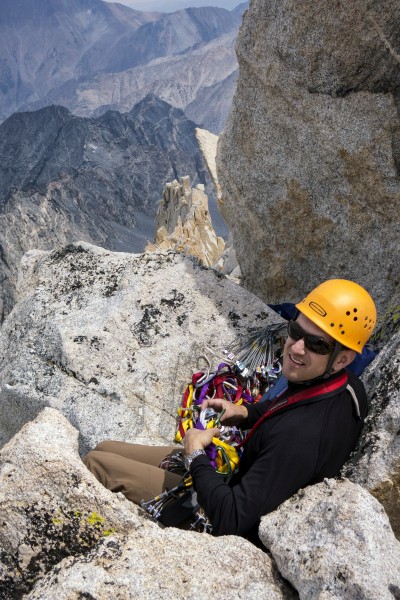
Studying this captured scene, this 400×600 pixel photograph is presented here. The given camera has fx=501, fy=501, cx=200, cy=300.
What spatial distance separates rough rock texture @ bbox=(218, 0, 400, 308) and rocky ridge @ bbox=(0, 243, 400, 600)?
1.38m

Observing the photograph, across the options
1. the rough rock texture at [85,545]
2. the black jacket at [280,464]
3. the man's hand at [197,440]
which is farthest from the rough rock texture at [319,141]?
the rough rock texture at [85,545]

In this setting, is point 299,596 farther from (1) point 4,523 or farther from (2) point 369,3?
(2) point 369,3

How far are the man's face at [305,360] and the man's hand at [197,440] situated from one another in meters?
0.85

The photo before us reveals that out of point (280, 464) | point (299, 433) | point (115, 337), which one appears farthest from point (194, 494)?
point (115, 337)

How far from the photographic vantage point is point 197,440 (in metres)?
4.11

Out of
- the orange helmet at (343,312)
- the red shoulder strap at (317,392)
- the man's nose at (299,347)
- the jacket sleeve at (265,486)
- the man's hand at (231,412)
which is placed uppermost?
the orange helmet at (343,312)

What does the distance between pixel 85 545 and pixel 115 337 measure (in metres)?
3.25

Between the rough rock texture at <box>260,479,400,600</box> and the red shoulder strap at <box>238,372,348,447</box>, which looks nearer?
the rough rock texture at <box>260,479,400,600</box>

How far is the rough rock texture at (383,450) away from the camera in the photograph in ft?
12.1

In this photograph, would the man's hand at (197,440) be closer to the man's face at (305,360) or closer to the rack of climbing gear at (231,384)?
the rack of climbing gear at (231,384)

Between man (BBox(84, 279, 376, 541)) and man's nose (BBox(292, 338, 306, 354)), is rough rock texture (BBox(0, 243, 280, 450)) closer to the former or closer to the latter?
man (BBox(84, 279, 376, 541))

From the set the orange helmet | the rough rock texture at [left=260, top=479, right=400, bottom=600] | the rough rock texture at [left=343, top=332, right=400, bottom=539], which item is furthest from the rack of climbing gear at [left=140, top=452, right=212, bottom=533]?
the orange helmet

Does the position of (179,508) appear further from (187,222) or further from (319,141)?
(187,222)

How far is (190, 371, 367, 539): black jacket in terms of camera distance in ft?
11.3
